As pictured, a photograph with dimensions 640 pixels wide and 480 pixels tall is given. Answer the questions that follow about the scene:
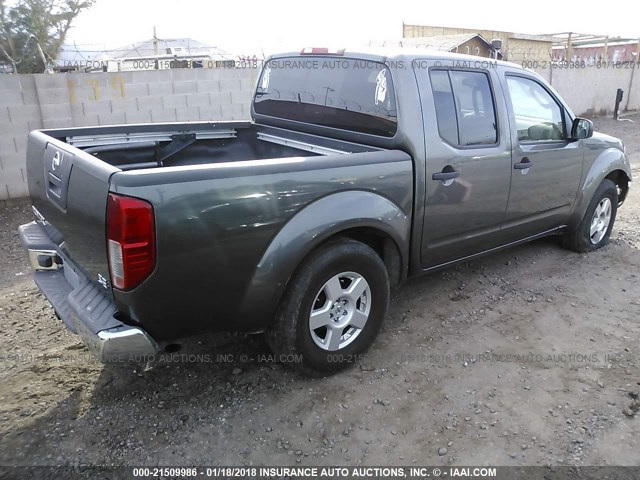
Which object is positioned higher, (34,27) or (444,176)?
(34,27)

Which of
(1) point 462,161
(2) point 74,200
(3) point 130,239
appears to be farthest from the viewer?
(1) point 462,161

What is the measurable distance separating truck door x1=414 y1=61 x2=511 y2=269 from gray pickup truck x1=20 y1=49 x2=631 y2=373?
1cm

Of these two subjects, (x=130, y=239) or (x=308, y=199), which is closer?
(x=130, y=239)

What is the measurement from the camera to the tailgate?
2.42m

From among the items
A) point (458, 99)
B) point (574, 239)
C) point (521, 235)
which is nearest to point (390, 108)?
point (458, 99)

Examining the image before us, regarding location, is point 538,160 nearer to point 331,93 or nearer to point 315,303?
point 331,93

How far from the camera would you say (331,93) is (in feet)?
12.2

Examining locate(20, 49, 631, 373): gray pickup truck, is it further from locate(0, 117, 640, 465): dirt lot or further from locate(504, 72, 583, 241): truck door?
locate(0, 117, 640, 465): dirt lot

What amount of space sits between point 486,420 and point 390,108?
77.1 inches

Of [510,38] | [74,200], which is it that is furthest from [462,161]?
[510,38]

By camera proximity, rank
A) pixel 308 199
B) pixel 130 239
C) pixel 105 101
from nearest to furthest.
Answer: pixel 130 239
pixel 308 199
pixel 105 101

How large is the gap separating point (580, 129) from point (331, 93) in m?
2.27

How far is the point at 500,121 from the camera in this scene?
3.86 meters

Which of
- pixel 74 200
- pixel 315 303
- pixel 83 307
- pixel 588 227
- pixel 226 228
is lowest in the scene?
pixel 588 227
